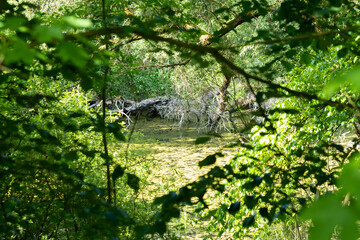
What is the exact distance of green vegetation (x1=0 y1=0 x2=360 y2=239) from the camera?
1020mm

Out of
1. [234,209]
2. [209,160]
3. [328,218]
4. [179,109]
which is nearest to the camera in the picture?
[328,218]

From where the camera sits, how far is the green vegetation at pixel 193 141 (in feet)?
3.35

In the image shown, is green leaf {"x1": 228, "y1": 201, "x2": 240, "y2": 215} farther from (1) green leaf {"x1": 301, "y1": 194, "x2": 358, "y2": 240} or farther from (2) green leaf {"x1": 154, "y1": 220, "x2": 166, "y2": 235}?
(1) green leaf {"x1": 301, "y1": 194, "x2": 358, "y2": 240}

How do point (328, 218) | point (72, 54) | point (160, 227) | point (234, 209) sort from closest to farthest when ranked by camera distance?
point (328, 218) < point (72, 54) < point (160, 227) < point (234, 209)

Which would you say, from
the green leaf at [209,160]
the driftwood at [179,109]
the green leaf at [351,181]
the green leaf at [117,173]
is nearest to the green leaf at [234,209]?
the green leaf at [209,160]

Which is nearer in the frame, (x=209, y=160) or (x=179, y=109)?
(x=209, y=160)

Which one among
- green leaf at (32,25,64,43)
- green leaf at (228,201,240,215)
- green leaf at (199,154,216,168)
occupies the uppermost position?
green leaf at (32,25,64,43)

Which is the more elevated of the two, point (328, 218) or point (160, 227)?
point (328, 218)

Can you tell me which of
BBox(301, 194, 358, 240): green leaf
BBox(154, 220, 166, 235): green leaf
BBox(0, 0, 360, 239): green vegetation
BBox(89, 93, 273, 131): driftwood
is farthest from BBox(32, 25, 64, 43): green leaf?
BBox(89, 93, 273, 131): driftwood

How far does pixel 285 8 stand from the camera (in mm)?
1667

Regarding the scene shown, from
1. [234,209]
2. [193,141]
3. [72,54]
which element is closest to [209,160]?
[193,141]

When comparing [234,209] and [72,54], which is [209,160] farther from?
[72,54]

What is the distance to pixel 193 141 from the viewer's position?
1.17 m

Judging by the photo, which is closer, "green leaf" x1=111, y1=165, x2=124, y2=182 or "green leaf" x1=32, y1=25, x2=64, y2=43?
"green leaf" x1=32, y1=25, x2=64, y2=43
